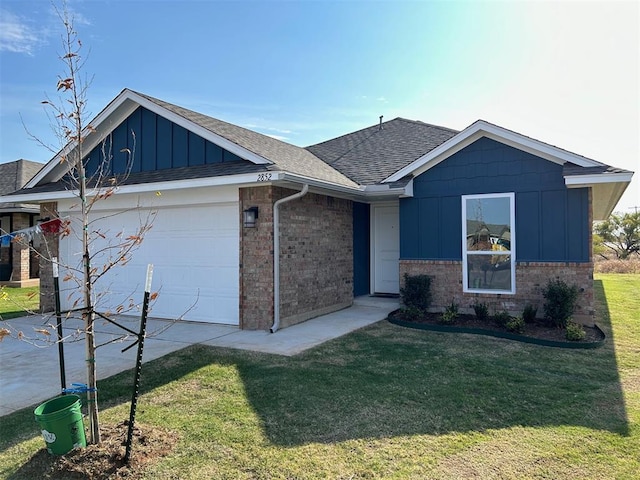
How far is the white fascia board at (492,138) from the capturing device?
8.06 metres

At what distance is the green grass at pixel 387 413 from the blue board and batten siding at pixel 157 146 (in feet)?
13.5

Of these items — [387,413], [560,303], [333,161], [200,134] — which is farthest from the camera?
[333,161]

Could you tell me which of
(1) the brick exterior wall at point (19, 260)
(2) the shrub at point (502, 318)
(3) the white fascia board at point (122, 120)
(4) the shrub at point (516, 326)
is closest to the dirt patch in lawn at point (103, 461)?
(3) the white fascia board at point (122, 120)

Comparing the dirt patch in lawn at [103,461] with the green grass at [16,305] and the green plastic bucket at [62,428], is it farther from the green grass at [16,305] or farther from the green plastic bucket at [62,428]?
the green grass at [16,305]

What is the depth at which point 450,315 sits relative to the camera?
8555 millimetres

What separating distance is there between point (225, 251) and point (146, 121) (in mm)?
3680

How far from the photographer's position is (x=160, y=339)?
7688 mm

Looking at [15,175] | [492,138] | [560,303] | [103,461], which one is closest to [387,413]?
[103,461]

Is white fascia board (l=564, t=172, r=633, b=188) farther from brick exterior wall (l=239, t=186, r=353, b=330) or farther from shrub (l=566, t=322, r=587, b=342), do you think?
brick exterior wall (l=239, t=186, r=353, b=330)

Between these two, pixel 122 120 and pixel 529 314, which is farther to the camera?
pixel 122 120

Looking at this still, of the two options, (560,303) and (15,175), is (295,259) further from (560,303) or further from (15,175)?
(15,175)

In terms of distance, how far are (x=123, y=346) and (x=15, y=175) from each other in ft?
50.3

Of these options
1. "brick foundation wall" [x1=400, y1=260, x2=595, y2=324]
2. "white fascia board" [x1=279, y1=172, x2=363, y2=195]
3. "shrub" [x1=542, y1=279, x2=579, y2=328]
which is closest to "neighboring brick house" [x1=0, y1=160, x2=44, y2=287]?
"white fascia board" [x1=279, y1=172, x2=363, y2=195]

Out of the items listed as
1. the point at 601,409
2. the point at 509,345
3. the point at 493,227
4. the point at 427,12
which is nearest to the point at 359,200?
A: the point at 493,227
